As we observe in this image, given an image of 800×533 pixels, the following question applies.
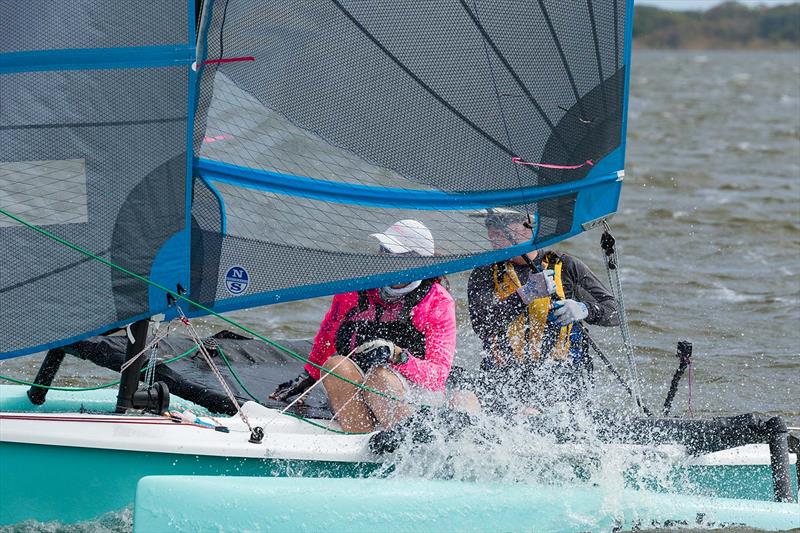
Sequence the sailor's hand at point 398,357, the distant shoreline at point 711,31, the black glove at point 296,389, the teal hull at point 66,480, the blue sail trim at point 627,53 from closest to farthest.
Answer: the teal hull at point 66,480 < the sailor's hand at point 398,357 < the blue sail trim at point 627,53 < the black glove at point 296,389 < the distant shoreline at point 711,31

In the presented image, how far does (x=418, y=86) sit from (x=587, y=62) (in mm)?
588

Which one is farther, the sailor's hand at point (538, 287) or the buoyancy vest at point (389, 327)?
the sailor's hand at point (538, 287)

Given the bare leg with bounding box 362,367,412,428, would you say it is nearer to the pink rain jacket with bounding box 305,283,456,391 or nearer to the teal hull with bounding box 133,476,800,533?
the pink rain jacket with bounding box 305,283,456,391

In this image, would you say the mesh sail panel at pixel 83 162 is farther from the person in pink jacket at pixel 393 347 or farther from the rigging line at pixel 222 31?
the person in pink jacket at pixel 393 347

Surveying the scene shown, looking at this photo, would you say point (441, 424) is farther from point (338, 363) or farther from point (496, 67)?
point (496, 67)

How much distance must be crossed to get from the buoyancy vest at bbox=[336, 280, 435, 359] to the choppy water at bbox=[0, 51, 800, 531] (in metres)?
0.86

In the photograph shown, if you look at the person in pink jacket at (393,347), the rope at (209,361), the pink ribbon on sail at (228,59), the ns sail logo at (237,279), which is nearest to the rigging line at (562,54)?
the person in pink jacket at (393,347)

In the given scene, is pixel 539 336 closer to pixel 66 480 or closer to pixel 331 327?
pixel 331 327

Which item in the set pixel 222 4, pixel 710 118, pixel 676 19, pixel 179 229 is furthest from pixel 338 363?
pixel 676 19

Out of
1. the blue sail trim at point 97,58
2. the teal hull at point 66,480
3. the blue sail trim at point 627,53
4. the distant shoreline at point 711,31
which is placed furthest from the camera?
the distant shoreline at point 711,31

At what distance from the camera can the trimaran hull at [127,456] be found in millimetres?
3506

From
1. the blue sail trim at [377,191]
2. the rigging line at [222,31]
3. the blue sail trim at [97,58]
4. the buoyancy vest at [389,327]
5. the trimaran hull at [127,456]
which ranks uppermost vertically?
the rigging line at [222,31]

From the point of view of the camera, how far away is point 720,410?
216 inches

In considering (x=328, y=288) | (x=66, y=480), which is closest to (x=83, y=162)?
(x=328, y=288)
